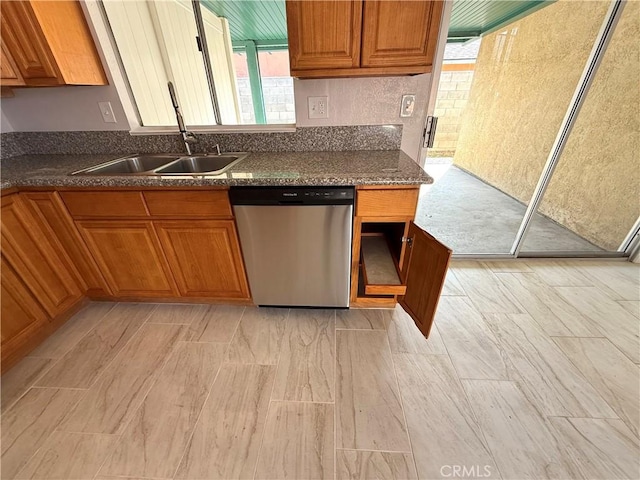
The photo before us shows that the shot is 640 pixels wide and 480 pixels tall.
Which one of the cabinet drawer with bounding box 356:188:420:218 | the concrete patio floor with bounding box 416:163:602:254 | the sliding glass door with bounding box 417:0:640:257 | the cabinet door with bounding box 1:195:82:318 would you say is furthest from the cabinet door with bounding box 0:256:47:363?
the concrete patio floor with bounding box 416:163:602:254

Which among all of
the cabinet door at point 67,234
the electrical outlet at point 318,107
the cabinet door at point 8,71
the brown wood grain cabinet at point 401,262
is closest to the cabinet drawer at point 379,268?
the brown wood grain cabinet at point 401,262

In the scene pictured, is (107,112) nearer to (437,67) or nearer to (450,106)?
(437,67)

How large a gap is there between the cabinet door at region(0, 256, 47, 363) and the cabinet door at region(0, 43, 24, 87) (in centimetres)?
98

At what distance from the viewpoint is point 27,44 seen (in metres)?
1.32

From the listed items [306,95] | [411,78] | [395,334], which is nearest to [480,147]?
[411,78]

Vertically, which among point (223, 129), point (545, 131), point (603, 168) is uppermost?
point (223, 129)

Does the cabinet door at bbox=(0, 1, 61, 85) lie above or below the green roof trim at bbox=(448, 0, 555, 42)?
below

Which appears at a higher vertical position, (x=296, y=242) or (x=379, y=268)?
(x=296, y=242)

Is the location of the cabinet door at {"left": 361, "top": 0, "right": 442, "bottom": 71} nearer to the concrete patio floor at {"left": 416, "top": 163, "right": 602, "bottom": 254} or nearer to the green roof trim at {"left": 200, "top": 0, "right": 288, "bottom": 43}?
the concrete patio floor at {"left": 416, "top": 163, "right": 602, "bottom": 254}

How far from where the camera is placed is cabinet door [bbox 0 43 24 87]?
134cm

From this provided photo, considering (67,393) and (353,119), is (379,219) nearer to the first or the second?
(353,119)

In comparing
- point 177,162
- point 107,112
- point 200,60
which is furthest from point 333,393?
point 200,60

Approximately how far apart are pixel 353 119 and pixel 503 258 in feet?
5.83

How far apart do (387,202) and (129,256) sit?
1577 mm
